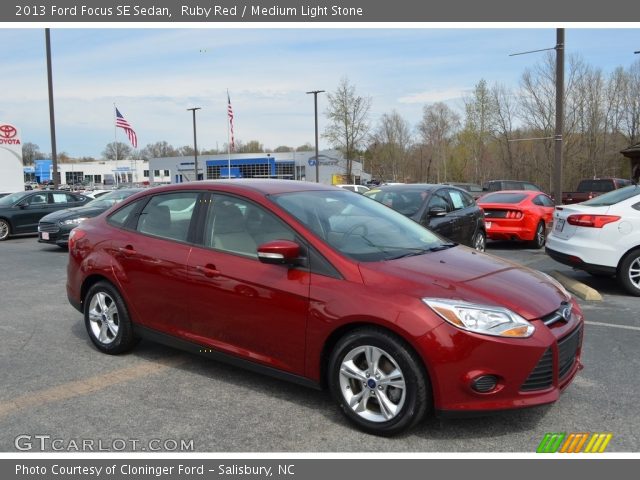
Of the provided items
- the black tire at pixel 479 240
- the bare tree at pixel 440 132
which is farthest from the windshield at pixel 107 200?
the bare tree at pixel 440 132

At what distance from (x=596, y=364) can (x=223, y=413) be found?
3.17 metres

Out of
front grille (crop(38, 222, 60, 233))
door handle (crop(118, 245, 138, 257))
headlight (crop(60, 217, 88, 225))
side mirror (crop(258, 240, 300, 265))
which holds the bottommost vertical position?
front grille (crop(38, 222, 60, 233))

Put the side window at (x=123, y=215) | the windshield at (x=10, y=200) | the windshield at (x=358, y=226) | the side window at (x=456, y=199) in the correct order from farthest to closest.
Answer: the windshield at (x=10, y=200) < the side window at (x=456, y=199) < the side window at (x=123, y=215) < the windshield at (x=358, y=226)

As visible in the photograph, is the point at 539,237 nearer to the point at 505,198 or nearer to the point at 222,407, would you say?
the point at 505,198

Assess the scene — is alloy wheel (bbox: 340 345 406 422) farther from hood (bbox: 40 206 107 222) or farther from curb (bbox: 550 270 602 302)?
hood (bbox: 40 206 107 222)

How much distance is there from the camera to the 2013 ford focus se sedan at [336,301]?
3.31 m

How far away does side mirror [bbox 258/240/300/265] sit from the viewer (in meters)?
3.74

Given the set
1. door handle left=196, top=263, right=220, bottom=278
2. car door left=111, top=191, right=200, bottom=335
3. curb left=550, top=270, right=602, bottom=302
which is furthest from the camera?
curb left=550, top=270, right=602, bottom=302

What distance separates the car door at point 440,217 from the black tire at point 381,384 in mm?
5583

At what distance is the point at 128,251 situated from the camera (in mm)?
4891

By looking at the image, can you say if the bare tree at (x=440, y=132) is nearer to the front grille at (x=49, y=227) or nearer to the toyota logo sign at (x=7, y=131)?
the toyota logo sign at (x=7, y=131)

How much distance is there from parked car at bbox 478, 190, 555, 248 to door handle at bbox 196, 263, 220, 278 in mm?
9382

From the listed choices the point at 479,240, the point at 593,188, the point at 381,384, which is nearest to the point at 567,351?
the point at 381,384

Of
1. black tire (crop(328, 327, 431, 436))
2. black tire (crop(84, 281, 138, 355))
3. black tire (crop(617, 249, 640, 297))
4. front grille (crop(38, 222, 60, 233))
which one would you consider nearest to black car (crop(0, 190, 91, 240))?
front grille (crop(38, 222, 60, 233))
